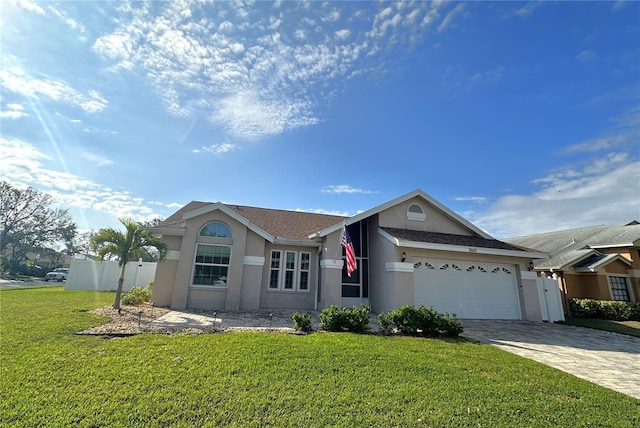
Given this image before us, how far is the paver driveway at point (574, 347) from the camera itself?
6656mm

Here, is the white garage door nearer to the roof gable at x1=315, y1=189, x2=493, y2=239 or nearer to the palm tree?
the roof gable at x1=315, y1=189, x2=493, y2=239

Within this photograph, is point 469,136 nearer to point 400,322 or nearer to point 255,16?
point 400,322

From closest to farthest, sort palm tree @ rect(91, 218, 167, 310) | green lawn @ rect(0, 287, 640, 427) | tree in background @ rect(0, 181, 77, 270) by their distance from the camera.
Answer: green lawn @ rect(0, 287, 640, 427), palm tree @ rect(91, 218, 167, 310), tree in background @ rect(0, 181, 77, 270)

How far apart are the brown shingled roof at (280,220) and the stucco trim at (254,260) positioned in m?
1.67

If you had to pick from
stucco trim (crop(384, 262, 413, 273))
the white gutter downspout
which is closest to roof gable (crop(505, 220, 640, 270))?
stucco trim (crop(384, 262, 413, 273))

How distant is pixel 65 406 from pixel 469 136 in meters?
15.7

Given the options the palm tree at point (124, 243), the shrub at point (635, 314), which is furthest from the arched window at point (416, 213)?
the shrub at point (635, 314)

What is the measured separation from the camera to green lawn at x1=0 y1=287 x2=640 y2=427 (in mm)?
4281

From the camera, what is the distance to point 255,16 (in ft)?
31.5

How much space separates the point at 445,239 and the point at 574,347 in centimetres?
586

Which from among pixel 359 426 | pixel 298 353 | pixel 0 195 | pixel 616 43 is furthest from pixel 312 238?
pixel 0 195

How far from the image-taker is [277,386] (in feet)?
16.8

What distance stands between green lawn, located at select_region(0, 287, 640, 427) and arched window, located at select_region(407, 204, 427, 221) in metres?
8.19

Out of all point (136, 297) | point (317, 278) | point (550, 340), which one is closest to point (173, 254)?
point (136, 297)
